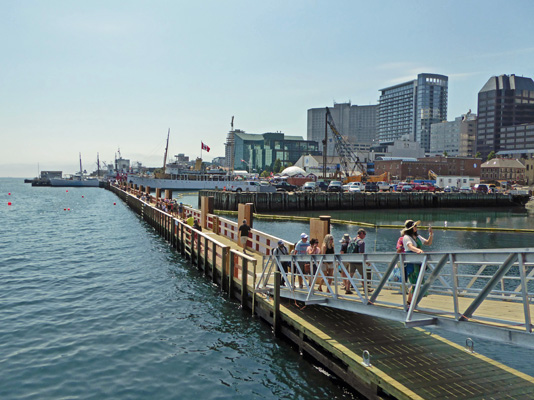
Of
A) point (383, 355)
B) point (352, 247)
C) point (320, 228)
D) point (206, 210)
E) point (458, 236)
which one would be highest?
point (320, 228)

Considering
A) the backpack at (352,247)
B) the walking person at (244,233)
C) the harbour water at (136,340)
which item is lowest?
the harbour water at (136,340)

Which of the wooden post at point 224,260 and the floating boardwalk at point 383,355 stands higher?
the wooden post at point 224,260

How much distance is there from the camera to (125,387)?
1105 centimetres

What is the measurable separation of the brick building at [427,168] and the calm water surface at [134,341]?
113 m

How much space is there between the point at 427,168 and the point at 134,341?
415ft

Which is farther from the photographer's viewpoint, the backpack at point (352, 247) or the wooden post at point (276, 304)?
the wooden post at point (276, 304)

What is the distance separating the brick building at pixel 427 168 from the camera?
417 feet

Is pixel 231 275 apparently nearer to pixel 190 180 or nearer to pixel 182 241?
pixel 182 241

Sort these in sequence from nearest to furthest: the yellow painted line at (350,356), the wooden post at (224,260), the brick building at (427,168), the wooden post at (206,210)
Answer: the yellow painted line at (350,356) → the wooden post at (224,260) → the wooden post at (206,210) → the brick building at (427,168)

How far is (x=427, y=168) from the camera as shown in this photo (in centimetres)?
12838

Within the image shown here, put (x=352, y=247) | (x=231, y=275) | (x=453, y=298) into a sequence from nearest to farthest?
(x=453, y=298) < (x=352, y=247) < (x=231, y=275)

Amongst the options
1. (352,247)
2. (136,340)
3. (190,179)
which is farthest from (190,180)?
(352,247)

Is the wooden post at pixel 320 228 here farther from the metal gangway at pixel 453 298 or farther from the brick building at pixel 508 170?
the brick building at pixel 508 170

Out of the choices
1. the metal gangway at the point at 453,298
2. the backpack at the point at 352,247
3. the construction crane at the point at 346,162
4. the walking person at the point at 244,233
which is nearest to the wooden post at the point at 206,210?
the walking person at the point at 244,233
